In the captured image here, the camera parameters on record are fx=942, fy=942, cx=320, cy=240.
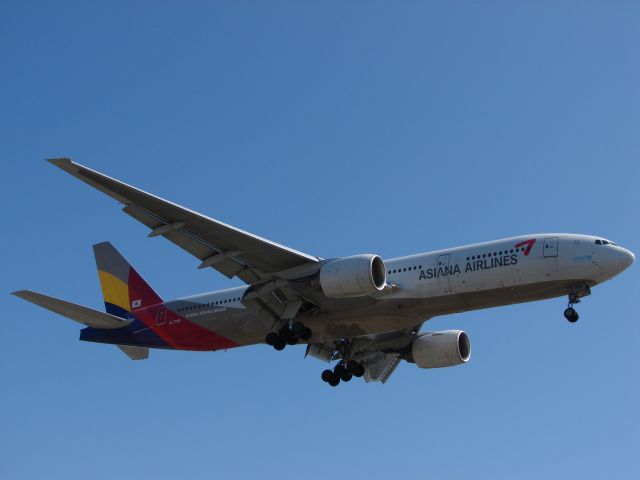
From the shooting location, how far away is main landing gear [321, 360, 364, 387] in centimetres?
3803

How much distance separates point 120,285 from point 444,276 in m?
15.1

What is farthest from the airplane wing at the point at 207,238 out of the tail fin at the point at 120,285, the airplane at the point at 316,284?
the tail fin at the point at 120,285

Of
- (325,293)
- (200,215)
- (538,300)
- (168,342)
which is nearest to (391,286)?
(325,293)

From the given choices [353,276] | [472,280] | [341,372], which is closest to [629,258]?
[472,280]

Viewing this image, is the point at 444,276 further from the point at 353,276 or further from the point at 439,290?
the point at 353,276

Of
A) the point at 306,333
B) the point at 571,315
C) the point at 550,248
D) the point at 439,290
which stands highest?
the point at 550,248

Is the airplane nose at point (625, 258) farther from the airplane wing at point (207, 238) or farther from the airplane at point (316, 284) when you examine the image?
the airplane wing at point (207, 238)

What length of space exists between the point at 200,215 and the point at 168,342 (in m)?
7.71

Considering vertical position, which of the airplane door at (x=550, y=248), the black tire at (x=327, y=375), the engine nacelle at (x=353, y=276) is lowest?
the black tire at (x=327, y=375)

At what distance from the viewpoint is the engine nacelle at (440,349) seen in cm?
3784

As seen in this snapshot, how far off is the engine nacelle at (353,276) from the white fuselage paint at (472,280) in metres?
1.19

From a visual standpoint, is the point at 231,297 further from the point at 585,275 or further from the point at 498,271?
the point at 585,275

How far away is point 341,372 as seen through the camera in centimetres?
3800

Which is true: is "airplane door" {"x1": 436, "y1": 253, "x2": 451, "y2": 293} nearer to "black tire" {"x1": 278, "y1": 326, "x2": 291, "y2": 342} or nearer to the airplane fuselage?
the airplane fuselage
